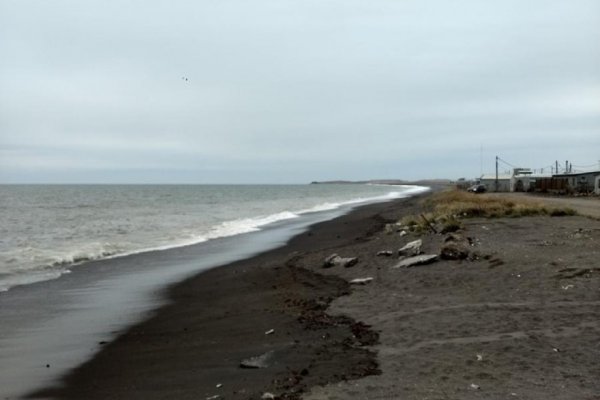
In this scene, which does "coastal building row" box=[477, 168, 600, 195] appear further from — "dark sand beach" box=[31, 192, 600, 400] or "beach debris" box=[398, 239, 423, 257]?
"dark sand beach" box=[31, 192, 600, 400]

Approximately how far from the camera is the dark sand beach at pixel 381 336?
5.82 meters

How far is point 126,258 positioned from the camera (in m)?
19.2

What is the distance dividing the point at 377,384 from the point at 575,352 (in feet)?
7.80

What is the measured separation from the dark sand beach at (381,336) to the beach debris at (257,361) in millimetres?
61

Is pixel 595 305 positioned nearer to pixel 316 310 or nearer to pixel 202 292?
pixel 316 310

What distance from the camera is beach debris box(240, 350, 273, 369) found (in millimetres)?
6820

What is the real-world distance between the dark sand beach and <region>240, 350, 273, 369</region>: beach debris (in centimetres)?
6

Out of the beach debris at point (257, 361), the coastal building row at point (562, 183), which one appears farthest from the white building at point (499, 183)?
the beach debris at point (257, 361)

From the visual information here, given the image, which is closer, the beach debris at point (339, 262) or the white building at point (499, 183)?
the beach debris at point (339, 262)

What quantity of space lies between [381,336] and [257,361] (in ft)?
5.72

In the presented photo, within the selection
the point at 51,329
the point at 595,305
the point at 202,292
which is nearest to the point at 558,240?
the point at 595,305

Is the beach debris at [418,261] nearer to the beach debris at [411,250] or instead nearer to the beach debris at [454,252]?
the beach debris at [454,252]

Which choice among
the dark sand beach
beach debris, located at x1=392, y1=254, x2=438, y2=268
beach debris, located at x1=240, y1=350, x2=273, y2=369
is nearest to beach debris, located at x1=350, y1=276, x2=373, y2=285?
the dark sand beach

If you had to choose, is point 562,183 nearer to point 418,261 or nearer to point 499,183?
point 499,183
